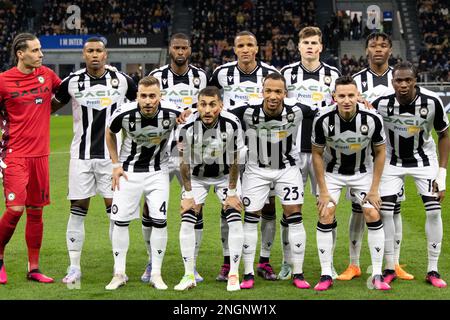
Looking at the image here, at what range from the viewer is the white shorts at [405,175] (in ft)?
23.2

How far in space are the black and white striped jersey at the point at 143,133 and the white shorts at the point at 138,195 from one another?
0.08m

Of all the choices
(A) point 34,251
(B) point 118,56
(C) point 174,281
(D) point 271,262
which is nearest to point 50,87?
(A) point 34,251

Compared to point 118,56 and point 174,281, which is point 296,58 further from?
point 174,281

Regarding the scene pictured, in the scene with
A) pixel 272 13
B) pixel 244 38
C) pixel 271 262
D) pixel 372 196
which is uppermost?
pixel 272 13

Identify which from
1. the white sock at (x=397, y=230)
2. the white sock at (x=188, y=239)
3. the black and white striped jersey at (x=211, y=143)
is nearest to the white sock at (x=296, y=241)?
the black and white striped jersey at (x=211, y=143)

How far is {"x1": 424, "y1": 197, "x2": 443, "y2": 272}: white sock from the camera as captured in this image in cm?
706

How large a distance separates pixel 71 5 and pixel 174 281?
110 feet

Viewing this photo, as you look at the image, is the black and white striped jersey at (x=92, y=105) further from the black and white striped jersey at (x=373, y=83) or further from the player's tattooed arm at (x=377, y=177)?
the player's tattooed arm at (x=377, y=177)

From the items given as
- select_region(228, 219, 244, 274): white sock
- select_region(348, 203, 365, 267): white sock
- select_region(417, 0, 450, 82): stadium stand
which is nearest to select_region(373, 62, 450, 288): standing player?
select_region(348, 203, 365, 267): white sock

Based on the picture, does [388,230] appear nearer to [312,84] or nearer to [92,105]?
[312,84]

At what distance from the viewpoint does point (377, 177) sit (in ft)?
22.5

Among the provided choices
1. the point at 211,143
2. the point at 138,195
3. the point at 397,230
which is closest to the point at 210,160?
the point at 211,143

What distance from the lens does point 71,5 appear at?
127 ft

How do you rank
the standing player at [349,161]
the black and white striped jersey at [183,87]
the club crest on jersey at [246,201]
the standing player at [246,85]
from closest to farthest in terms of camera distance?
the standing player at [349,161]
the club crest on jersey at [246,201]
the standing player at [246,85]
the black and white striped jersey at [183,87]
